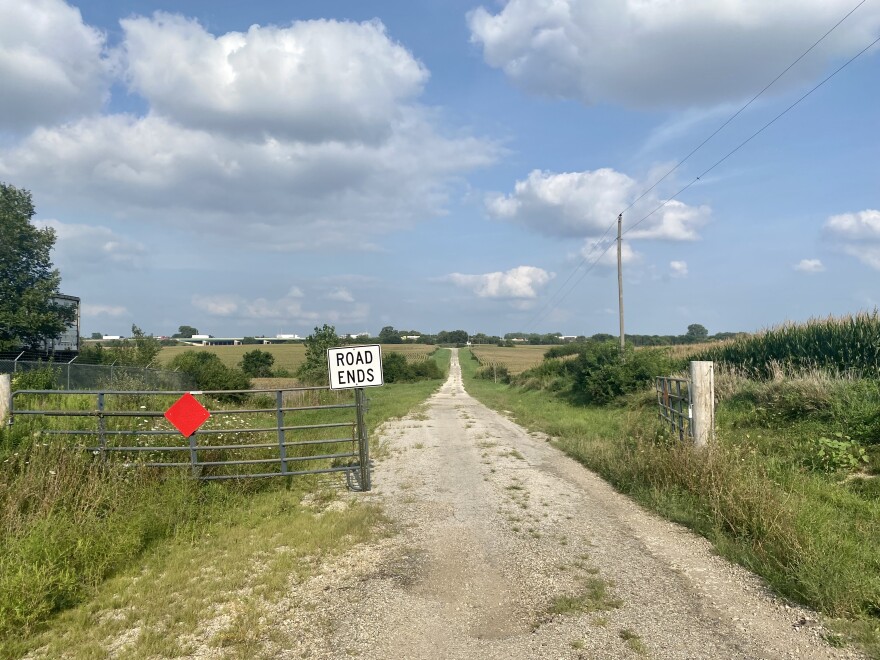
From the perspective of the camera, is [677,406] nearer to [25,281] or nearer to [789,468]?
[789,468]

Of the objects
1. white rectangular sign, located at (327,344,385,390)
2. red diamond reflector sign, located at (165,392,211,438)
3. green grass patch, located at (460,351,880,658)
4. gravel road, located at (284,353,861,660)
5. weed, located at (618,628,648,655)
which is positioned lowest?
gravel road, located at (284,353,861,660)

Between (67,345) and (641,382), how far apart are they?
3788 centimetres

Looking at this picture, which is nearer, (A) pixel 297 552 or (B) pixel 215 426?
(A) pixel 297 552

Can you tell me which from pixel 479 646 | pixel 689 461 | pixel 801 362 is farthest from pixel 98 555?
pixel 801 362

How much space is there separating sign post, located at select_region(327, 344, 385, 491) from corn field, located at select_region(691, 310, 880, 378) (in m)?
10.8

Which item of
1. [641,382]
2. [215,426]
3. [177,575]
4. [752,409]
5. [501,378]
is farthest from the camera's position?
[501,378]

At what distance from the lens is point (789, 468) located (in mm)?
8727

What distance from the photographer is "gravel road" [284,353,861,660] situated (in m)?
4.18

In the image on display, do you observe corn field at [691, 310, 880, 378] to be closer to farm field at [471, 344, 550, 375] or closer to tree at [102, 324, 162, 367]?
tree at [102, 324, 162, 367]

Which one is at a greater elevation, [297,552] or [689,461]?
[689,461]

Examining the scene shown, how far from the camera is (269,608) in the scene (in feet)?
15.9

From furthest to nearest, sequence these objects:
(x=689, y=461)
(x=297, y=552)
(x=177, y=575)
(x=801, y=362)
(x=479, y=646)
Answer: (x=801, y=362) → (x=689, y=461) → (x=297, y=552) → (x=177, y=575) → (x=479, y=646)

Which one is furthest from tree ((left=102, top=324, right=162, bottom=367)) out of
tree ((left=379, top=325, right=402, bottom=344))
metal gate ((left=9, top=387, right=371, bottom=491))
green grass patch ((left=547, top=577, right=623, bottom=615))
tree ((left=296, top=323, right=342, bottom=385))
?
tree ((left=379, top=325, right=402, bottom=344))

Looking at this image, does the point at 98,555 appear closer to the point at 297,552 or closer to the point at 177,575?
the point at 177,575
